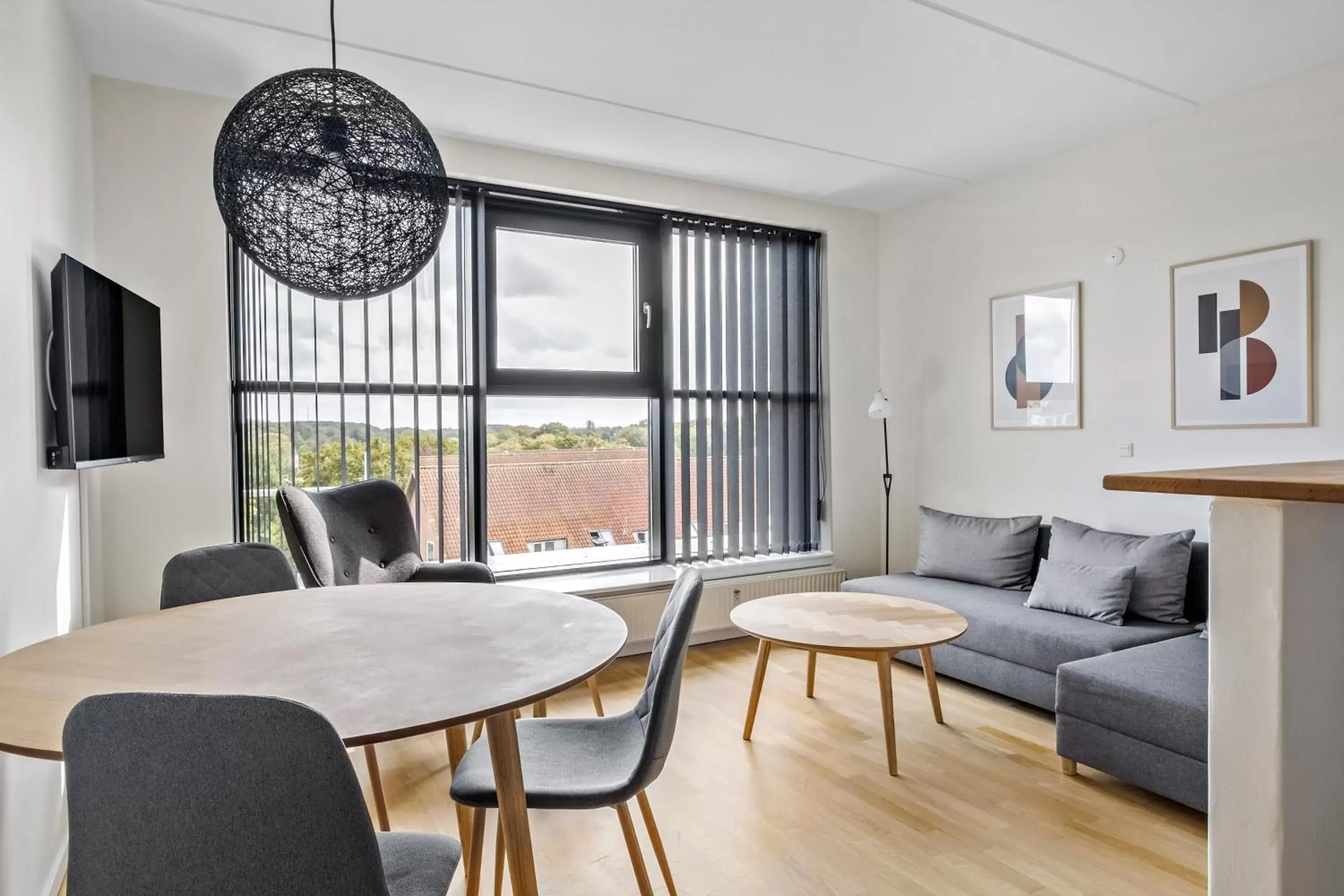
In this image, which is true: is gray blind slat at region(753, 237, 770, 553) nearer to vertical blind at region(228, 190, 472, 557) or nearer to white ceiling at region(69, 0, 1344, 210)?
white ceiling at region(69, 0, 1344, 210)

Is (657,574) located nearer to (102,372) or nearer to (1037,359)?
(1037,359)

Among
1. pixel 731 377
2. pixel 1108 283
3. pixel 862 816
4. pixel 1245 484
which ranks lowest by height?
pixel 862 816

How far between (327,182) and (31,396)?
109 cm

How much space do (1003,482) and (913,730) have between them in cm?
182

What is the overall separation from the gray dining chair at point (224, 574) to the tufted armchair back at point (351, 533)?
10.5 inches

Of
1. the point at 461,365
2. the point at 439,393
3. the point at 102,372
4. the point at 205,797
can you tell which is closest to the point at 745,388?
the point at 461,365

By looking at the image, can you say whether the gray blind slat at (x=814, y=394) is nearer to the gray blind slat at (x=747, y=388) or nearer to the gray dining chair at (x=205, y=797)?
the gray blind slat at (x=747, y=388)

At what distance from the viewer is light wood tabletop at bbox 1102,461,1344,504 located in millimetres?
891

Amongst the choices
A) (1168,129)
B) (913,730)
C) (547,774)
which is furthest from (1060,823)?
(1168,129)

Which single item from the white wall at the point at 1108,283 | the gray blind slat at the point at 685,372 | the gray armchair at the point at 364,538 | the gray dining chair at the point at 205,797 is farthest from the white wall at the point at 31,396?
the white wall at the point at 1108,283

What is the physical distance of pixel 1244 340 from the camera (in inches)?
128

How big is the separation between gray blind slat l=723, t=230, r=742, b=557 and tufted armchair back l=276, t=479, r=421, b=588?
1.98 m

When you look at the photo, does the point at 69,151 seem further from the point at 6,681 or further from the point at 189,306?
the point at 6,681

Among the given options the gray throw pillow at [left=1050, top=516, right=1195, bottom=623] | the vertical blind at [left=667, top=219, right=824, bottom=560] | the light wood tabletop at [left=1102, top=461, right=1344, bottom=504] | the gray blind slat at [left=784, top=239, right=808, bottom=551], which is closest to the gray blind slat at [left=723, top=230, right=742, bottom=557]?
the vertical blind at [left=667, top=219, right=824, bottom=560]
